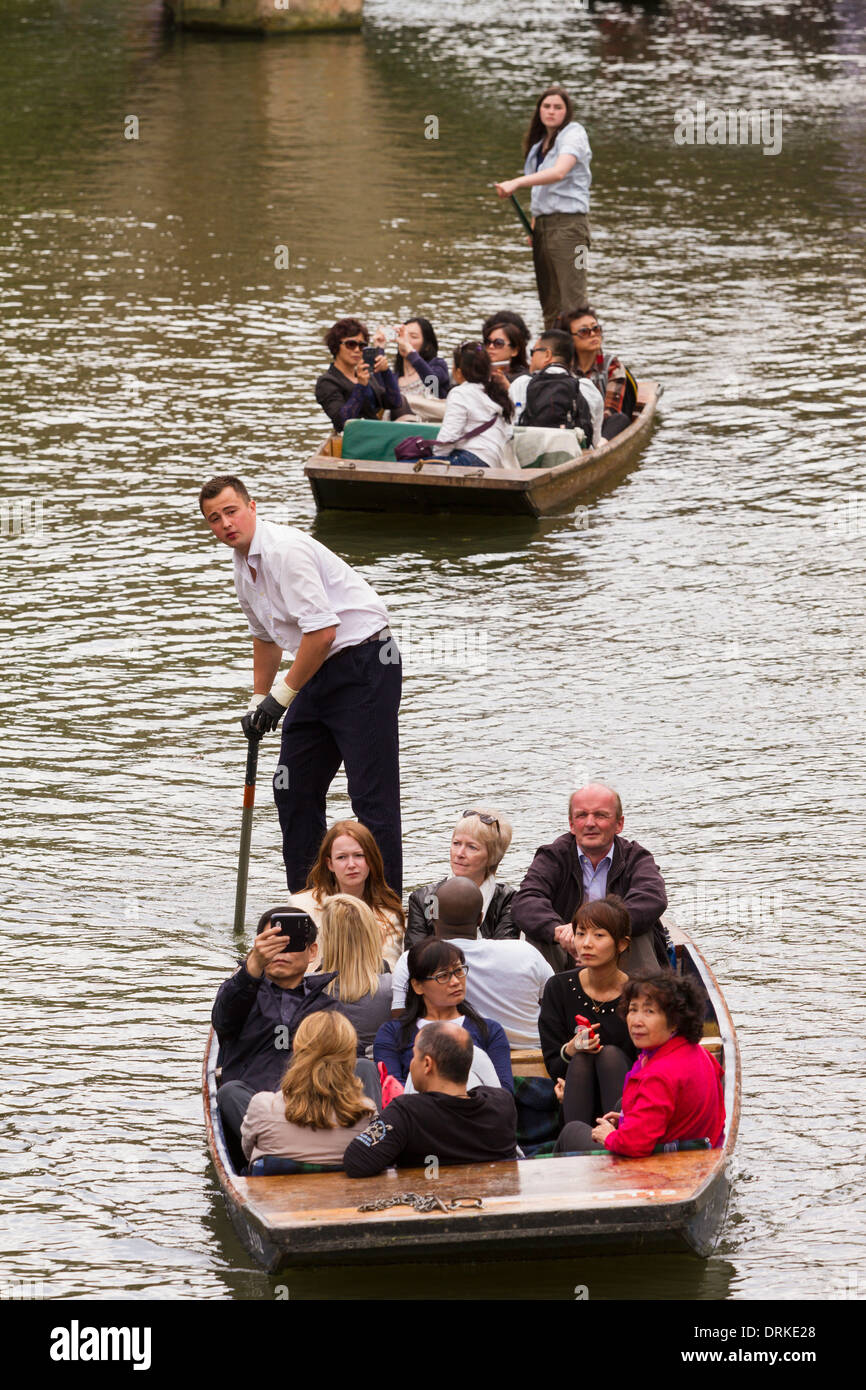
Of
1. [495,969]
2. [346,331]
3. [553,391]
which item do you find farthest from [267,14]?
[495,969]

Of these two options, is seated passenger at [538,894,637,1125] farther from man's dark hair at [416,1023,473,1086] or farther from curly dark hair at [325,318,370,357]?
curly dark hair at [325,318,370,357]

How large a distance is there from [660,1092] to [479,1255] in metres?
0.75

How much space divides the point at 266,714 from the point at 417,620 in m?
4.11

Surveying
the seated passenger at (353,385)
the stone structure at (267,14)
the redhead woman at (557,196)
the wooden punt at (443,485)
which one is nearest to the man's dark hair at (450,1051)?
the wooden punt at (443,485)

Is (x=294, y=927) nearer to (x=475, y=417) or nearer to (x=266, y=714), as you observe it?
(x=266, y=714)

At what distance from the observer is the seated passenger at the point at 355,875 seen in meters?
7.52

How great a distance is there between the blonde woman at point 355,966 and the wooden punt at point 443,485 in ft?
21.5

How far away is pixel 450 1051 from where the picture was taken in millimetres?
6090

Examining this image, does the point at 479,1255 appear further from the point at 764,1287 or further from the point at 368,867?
the point at 368,867

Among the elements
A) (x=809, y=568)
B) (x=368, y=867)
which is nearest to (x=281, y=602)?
(x=368, y=867)

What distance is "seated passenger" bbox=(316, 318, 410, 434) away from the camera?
1344 cm

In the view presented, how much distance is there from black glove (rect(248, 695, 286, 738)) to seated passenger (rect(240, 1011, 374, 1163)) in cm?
205

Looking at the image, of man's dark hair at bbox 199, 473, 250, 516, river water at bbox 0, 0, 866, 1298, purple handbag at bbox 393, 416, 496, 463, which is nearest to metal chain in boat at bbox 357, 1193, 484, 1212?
river water at bbox 0, 0, 866, 1298

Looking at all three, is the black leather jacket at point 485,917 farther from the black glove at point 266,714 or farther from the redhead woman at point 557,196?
the redhead woman at point 557,196
